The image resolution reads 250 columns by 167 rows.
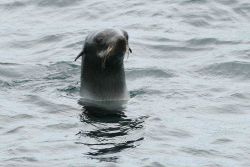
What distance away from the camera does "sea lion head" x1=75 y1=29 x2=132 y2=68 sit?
1129cm

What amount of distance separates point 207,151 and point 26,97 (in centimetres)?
368

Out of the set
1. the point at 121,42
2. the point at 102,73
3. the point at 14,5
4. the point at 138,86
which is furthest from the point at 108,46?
the point at 14,5

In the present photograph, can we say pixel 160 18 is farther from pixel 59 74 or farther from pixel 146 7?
pixel 59 74

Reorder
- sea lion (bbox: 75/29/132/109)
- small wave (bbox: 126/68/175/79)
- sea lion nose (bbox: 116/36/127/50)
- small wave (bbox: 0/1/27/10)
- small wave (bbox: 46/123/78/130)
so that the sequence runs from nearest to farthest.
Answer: small wave (bbox: 46/123/78/130)
sea lion nose (bbox: 116/36/127/50)
sea lion (bbox: 75/29/132/109)
small wave (bbox: 126/68/175/79)
small wave (bbox: 0/1/27/10)

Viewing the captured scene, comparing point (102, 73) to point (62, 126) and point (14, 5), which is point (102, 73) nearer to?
point (62, 126)

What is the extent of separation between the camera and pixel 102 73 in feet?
39.8

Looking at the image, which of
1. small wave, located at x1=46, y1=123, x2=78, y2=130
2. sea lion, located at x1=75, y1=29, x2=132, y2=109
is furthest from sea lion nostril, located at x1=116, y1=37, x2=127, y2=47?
small wave, located at x1=46, y1=123, x2=78, y2=130

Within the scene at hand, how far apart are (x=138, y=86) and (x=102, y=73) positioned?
1.51 m

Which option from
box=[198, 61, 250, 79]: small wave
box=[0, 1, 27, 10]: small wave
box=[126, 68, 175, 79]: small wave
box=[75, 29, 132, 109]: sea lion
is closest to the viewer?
box=[75, 29, 132, 109]: sea lion

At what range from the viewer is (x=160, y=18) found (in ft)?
62.9

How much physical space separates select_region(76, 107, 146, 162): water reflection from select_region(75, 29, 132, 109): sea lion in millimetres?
539

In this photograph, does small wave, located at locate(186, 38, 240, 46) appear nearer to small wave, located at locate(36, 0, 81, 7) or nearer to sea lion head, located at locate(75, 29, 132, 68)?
small wave, located at locate(36, 0, 81, 7)

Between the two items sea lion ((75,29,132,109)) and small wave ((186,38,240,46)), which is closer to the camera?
sea lion ((75,29,132,109))

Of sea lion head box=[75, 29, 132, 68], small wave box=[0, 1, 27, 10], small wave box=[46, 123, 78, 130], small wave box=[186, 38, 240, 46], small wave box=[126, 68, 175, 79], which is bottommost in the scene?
small wave box=[0, 1, 27, 10]
